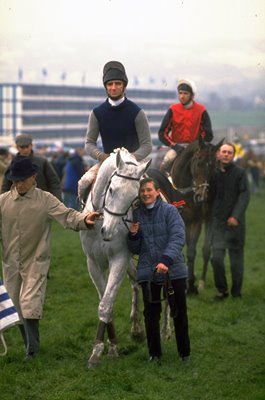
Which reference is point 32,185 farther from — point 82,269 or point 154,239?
point 82,269

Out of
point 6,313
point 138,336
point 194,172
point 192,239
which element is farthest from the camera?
point 192,239

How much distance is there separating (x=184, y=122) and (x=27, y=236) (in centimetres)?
454

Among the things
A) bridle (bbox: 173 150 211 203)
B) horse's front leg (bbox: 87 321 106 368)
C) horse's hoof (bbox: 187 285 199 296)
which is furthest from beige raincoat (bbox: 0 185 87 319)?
horse's hoof (bbox: 187 285 199 296)

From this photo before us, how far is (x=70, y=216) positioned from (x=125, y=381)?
170cm

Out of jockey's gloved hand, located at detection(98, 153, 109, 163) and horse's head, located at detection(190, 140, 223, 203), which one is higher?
jockey's gloved hand, located at detection(98, 153, 109, 163)

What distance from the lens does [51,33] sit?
4966 centimetres

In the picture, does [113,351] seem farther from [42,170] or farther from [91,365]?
[42,170]

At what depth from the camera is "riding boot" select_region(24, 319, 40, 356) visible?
8.30 meters

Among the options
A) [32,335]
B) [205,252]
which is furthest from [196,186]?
[32,335]

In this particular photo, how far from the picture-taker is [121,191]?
756 centimetres

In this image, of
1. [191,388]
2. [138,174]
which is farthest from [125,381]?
[138,174]

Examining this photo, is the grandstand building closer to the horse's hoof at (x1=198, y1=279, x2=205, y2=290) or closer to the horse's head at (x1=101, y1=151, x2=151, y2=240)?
the horse's hoof at (x1=198, y1=279, x2=205, y2=290)

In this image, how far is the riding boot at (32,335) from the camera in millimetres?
8305

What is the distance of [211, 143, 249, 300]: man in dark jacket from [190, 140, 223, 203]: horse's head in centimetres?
14
